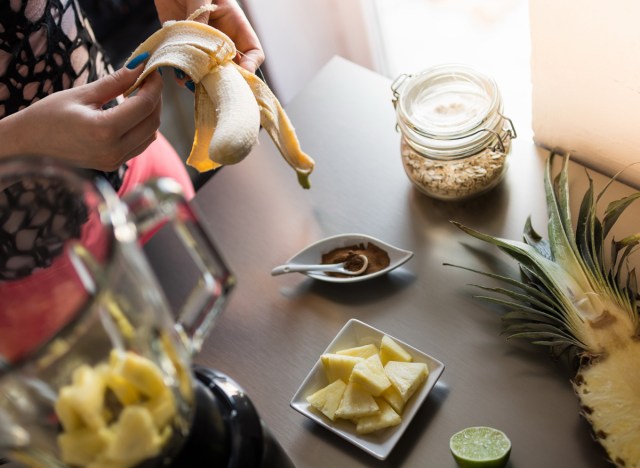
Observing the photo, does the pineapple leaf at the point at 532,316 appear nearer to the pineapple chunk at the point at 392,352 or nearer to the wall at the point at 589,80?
the pineapple chunk at the point at 392,352

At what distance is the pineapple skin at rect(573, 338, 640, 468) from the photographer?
755 mm

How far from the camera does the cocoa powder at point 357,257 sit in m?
0.99

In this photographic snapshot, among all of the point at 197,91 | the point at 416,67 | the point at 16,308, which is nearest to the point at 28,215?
the point at 16,308

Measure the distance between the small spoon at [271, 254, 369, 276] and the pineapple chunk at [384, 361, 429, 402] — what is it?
0.16 meters

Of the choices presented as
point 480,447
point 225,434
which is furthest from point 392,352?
point 225,434

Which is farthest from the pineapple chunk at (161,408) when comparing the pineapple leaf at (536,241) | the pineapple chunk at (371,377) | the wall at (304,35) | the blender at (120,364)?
the wall at (304,35)

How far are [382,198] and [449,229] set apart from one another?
118 mm

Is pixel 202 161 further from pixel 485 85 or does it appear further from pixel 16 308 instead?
pixel 485 85

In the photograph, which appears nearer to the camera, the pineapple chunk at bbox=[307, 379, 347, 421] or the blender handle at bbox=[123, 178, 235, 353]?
the blender handle at bbox=[123, 178, 235, 353]

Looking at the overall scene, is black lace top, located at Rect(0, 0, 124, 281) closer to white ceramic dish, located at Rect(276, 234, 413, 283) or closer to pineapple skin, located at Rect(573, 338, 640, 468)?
white ceramic dish, located at Rect(276, 234, 413, 283)

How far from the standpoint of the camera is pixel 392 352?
884 mm

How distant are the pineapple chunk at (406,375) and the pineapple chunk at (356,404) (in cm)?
3

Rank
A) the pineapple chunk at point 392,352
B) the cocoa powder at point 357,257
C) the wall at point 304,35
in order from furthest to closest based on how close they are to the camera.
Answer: the wall at point 304,35 < the cocoa powder at point 357,257 < the pineapple chunk at point 392,352

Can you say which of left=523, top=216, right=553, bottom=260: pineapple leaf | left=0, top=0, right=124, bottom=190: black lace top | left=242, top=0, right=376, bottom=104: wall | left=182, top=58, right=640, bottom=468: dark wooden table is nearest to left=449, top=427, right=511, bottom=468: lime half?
left=182, top=58, right=640, bottom=468: dark wooden table
